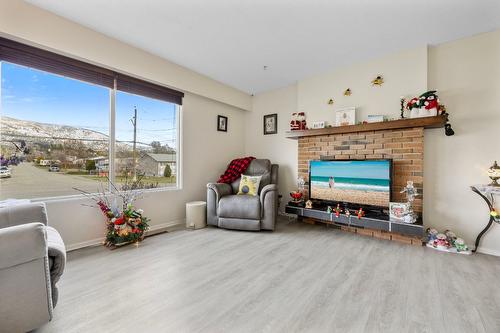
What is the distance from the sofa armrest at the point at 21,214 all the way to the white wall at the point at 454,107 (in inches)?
150

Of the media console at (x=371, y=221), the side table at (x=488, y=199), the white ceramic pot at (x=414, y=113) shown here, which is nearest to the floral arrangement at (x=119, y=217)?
the media console at (x=371, y=221)

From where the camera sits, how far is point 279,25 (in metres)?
2.35

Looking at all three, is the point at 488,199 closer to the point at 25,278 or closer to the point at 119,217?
the point at 25,278

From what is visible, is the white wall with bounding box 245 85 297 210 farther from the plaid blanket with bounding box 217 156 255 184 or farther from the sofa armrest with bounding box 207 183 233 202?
the sofa armrest with bounding box 207 183 233 202

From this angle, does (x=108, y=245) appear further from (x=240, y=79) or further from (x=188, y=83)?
(x=240, y=79)

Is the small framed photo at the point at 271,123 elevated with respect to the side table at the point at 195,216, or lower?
elevated

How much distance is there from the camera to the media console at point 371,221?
2.46 m

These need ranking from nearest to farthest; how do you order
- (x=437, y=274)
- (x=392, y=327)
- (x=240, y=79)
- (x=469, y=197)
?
(x=392, y=327) → (x=437, y=274) → (x=469, y=197) → (x=240, y=79)

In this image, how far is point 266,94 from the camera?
4480 mm

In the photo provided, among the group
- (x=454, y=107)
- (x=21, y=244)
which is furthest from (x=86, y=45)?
(x=454, y=107)

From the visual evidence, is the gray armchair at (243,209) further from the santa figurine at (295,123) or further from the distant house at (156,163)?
the santa figurine at (295,123)

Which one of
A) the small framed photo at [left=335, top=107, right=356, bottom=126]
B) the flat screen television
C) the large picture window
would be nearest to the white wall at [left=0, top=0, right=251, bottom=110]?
the large picture window

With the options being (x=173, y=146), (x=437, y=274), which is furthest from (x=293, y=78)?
(x=437, y=274)

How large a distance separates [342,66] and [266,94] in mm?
1569
